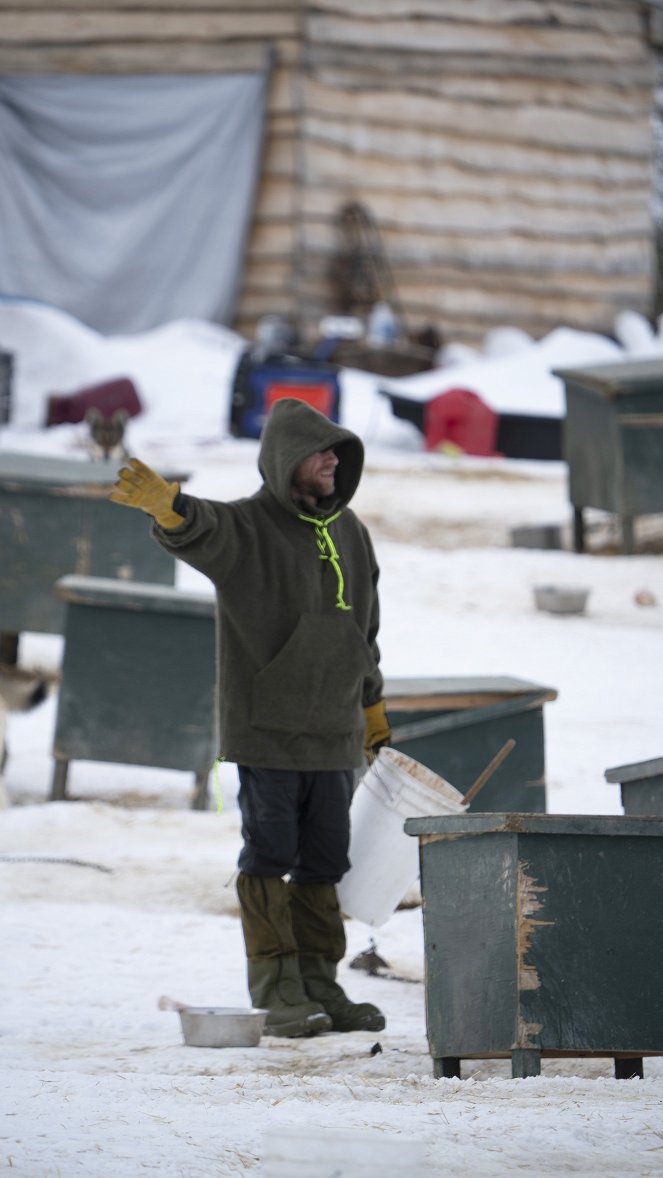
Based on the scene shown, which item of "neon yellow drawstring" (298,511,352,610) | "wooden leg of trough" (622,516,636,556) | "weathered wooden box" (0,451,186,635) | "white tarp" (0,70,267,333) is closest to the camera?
"neon yellow drawstring" (298,511,352,610)

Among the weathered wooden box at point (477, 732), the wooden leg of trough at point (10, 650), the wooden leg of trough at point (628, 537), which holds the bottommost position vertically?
the weathered wooden box at point (477, 732)

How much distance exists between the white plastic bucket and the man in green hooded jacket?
10 centimetres

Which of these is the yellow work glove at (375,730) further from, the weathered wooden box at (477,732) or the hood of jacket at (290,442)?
the weathered wooden box at (477,732)

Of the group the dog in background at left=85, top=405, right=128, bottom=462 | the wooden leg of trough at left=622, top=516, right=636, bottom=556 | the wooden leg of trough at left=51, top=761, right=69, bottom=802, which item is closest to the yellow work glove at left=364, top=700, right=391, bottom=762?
the wooden leg of trough at left=51, top=761, right=69, bottom=802

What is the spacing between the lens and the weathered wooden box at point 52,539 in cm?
800

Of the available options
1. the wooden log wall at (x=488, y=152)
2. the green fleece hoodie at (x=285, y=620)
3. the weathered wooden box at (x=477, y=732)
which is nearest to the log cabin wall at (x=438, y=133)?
the wooden log wall at (x=488, y=152)

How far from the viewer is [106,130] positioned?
18.4 meters

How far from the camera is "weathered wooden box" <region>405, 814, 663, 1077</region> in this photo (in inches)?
136

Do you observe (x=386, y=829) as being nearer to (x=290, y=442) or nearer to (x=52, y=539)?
(x=290, y=442)

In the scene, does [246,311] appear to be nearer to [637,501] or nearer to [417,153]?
[417,153]

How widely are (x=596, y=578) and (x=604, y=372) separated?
128cm

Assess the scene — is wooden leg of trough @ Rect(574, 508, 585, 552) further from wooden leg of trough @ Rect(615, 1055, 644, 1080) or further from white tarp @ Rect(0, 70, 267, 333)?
white tarp @ Rect(0, 70, 267, 333)

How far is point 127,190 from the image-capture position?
18.5 m

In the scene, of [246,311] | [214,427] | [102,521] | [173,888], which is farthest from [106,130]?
[173,888]
